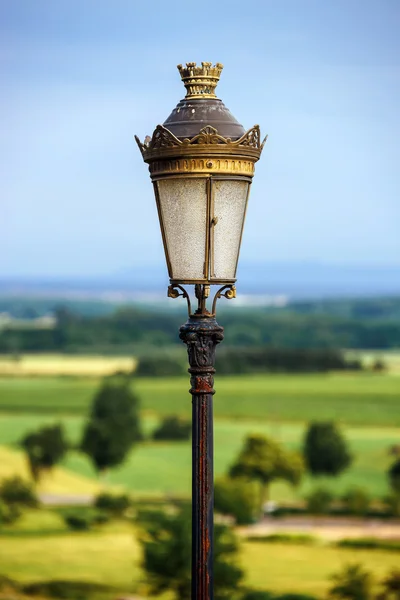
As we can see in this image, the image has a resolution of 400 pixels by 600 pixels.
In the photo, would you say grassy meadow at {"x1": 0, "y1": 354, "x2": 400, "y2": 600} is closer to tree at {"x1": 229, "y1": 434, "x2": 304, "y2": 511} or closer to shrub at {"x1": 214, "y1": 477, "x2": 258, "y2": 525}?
shrub at {"x1": 214, "y1": 477, "x2": 258, "y2": 525}

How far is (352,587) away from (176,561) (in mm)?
13026

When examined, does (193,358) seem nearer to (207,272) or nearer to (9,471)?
(207,272)

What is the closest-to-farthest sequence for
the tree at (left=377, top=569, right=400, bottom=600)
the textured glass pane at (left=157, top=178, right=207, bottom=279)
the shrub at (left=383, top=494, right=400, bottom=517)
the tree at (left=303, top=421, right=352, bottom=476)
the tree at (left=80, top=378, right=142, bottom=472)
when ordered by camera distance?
the textured glass pane at (left=157, top=178, right=207, bottom=279) < the tree at (left=377, top=569, right=400, bottom=600) < the shrub at (left=383, top=494, right=400, bottom=517) < the tree at (left=303, top=421, right=352, bottom=476) < the tree at (left=80, top=378, right=142, bottom=472)

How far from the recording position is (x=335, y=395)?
91.9 meters

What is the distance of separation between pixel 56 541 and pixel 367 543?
1594 centimetres

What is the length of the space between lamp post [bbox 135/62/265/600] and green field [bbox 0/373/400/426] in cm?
8008

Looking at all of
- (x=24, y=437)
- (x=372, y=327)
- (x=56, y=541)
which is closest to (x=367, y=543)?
(x=56, y=541)

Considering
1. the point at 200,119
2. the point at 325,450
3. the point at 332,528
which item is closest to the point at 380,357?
the point at 325,450

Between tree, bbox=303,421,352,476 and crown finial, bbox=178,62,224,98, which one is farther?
tree, bbox=303,421,352,476

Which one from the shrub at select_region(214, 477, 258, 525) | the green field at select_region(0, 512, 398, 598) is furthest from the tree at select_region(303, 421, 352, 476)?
the green field at select_region(0, 512, 398, 598)

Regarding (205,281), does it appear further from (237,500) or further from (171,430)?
(171,430)

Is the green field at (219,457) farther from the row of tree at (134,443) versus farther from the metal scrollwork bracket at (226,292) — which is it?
the metal scrollwork bracket at (226,292)

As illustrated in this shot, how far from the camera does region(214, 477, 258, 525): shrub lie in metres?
64.2

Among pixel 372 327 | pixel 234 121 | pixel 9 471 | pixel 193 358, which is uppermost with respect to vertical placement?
pixel 372 327
